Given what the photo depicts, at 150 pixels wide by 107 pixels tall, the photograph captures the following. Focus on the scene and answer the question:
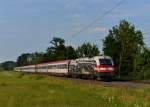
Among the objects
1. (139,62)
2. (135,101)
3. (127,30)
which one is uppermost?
(127,30)

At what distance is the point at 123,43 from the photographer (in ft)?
331

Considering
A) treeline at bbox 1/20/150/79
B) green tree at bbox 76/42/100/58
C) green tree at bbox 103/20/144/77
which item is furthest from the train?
green tree at bbox 76/42/100/58

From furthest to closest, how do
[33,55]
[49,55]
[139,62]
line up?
[33,55], [49,55], [139,62]

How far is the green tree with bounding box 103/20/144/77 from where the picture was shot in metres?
92.6

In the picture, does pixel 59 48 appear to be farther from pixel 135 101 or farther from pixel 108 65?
pixel 135 101

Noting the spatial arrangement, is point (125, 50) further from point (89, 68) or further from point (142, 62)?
point (89, 68)

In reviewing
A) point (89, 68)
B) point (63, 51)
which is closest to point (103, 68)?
point (89, 68)

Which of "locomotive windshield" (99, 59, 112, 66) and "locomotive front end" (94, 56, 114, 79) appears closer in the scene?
"locomotive front end" (94, 56, 114, 79)

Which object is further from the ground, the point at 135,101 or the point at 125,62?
the point at 125,62

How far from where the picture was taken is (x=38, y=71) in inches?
4163

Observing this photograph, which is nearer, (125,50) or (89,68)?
(89,68)

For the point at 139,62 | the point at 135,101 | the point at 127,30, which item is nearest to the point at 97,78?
the point at 139,62

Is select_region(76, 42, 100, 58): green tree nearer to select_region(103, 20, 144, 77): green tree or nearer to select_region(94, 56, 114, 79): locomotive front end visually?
select_region(103, 20, 144, 77): green tree

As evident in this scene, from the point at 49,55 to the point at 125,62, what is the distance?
6988 cm
